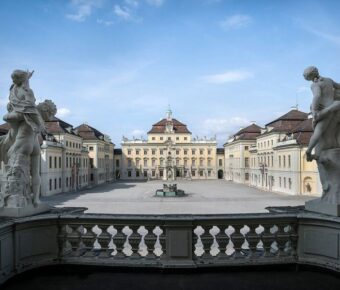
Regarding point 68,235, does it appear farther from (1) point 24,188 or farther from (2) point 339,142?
(2) point 339,142

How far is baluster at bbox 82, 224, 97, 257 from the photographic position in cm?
434

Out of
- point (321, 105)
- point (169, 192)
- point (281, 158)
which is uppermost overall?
point (321, 105)

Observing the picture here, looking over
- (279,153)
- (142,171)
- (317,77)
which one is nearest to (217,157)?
(142,171)

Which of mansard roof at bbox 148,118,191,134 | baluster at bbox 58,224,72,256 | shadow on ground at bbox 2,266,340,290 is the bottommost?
shadow on ground at bbox 2,266,340,290

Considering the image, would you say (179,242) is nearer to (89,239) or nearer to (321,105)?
→ (89,239)

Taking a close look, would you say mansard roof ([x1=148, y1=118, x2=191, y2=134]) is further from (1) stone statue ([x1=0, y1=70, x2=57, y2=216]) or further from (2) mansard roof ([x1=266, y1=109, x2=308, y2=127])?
(1) stone statue ([x1=0, y1=70, x2=57, y2=216])

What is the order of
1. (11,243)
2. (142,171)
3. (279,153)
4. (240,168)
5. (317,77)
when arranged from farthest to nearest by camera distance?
1. (142,171)
2. (240,168)
3. (279,153)
4. (317,77)
5. (11,243)

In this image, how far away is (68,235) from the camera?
14.4ft

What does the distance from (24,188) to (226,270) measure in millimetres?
2745

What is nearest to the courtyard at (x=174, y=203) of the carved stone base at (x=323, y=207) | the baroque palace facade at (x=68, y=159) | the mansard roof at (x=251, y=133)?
the baroque palace facade at (x=68, y=159)

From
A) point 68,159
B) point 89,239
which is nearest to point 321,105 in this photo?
point 89,239

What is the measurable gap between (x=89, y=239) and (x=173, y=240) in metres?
1.10

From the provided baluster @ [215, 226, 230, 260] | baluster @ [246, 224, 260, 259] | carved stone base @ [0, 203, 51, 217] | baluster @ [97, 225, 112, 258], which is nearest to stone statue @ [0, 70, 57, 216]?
carved stone base @ [0, 203, 51, 217]

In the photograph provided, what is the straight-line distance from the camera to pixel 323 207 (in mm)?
4270
